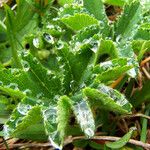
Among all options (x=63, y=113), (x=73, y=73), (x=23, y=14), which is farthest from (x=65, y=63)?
(x=23, y=14)

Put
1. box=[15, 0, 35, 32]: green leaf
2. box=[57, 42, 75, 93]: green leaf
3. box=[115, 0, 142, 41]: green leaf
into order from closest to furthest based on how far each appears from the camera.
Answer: box=[57, 42, 75, 93]: green leaf < box=[115, 0, 142, 41]: green leaf < box=[15, 0, 35, 32]: green leaf


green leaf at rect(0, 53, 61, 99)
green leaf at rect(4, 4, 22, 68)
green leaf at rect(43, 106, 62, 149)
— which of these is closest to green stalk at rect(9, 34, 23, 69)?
green leaf at rect(4, 4, 22, 68)

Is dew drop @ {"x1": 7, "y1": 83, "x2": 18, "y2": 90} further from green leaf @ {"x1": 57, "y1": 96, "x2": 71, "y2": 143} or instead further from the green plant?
green leaf @ {"x1": 57, "y1": 96, "x2": 71, "y2": 143}

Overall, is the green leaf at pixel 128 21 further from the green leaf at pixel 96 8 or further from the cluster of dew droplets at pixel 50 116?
the cluster of dew droplets at pixel 50 116

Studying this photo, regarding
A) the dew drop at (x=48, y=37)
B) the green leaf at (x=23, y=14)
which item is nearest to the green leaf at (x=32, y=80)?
the dew drop at (x=48, y=37)

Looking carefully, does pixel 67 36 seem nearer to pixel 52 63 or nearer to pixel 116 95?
pixel 52 63

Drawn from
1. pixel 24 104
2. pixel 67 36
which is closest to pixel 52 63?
pixel 67 36

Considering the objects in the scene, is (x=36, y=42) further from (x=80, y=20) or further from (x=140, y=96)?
(x=140, y=96)
